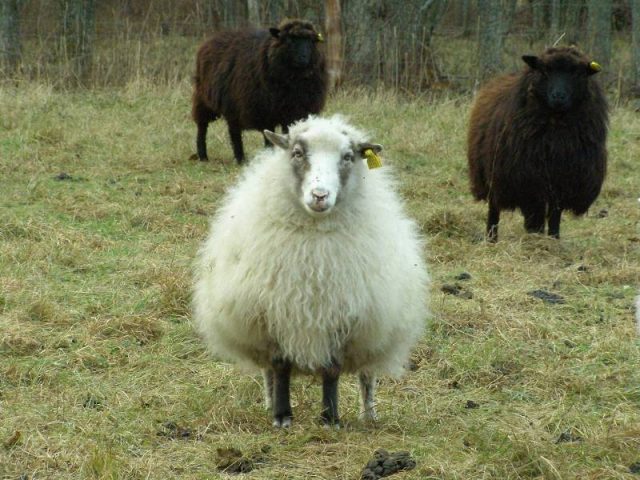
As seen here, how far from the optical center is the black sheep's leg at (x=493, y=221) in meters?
8.81

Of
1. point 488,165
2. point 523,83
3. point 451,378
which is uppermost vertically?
point 523,83

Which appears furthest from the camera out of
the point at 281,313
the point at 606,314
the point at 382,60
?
the point at 382,60

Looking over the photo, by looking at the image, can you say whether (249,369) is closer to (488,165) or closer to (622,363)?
(622,363)

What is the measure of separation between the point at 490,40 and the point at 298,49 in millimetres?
5489

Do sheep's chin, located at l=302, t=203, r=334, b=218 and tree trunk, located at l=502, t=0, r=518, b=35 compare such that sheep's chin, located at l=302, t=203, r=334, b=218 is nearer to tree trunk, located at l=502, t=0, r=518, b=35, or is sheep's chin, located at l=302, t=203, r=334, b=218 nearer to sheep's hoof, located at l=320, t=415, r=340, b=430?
sheep's hoof, located at l=320, t=415, r=340, b=430

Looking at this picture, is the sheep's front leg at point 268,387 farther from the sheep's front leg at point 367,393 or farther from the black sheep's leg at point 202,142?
the black sheep's leg at point 202,142

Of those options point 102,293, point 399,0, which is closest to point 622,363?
point 102,293

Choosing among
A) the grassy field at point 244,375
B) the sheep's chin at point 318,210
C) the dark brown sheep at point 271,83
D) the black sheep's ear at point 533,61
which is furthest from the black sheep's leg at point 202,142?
the sheep's chin at point 318,210

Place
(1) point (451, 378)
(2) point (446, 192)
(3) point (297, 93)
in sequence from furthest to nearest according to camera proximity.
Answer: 1. (3) point (297, 93)
2. (2) point (446, 192)
3. (1) point (451, 378)

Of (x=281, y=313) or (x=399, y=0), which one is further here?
(x=399, y=0)

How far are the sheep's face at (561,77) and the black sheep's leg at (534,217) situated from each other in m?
0.86

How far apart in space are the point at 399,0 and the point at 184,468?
1418 cm

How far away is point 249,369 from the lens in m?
5.14

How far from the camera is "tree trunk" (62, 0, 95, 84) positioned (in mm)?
15820
